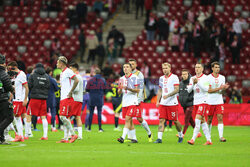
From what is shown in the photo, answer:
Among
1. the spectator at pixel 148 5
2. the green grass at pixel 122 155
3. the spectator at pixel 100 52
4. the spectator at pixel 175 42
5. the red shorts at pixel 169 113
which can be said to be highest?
the spectator at pixel 148 5

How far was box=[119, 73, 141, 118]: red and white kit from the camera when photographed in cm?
1387

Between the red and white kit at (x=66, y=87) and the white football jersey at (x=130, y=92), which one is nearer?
the red and white kit at (x=66, y=87)

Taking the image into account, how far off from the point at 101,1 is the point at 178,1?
578 centimetres

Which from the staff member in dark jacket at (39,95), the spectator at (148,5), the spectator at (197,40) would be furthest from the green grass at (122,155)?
the spectator at (148,5)

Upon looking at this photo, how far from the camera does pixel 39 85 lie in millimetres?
A: 15055

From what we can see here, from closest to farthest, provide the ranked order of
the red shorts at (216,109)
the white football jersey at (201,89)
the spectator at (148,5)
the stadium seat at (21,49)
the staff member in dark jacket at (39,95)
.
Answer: the white football jersey at (201,89)
the staff member in dark jacket at (39,95)
the red shorts at (216,109)
the stadium seat at (21,49)
the spectator at (148,5)

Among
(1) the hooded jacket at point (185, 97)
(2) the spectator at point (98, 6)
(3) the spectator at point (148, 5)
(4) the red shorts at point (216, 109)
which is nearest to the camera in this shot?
(4) the red shorts at point (216, 109)

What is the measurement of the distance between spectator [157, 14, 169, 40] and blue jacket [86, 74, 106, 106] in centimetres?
1186

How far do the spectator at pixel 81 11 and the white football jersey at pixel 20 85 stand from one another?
18.6 m

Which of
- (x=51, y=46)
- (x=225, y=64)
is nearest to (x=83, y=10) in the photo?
Result: (x=51, y=46)

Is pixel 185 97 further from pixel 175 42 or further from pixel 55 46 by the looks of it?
pixel 55 46

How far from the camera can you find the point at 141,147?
12.4 metres

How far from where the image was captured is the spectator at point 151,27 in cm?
3081

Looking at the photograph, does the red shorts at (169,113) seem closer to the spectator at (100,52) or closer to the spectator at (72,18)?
the spectator at (100,52)
